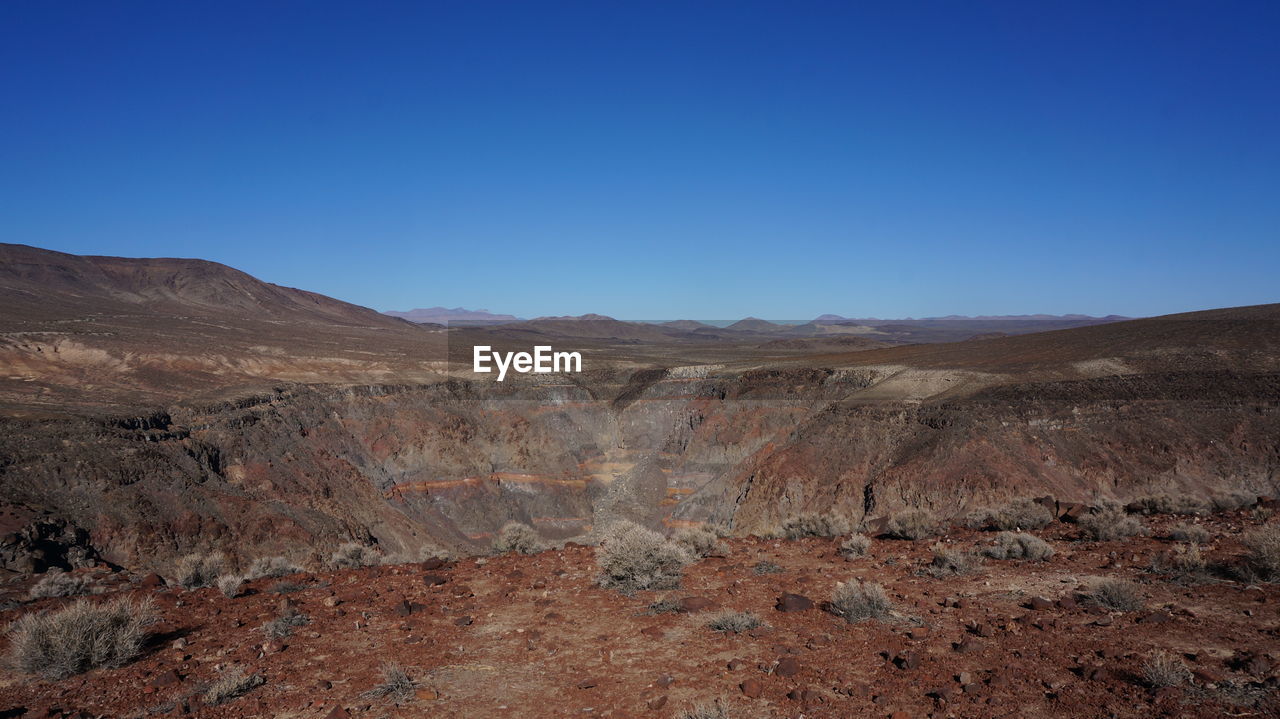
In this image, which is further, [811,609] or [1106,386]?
[1106,386]

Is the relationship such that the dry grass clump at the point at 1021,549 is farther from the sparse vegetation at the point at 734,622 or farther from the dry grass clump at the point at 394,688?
the dry grass clump at the point at 394,688

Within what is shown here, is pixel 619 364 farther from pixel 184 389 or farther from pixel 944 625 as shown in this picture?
pixel 944 625

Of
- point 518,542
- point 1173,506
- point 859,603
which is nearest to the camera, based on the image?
point 859,603

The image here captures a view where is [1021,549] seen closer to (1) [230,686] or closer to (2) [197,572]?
(1) [230,686]

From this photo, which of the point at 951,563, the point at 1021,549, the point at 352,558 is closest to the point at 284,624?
the point at 352,558

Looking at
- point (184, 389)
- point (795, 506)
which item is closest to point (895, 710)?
point (795, 506)

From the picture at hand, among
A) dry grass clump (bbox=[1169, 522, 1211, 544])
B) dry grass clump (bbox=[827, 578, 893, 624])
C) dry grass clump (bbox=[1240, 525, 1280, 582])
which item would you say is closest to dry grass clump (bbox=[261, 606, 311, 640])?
dry grass clump (bbox=[827, 578, 893, 624])
